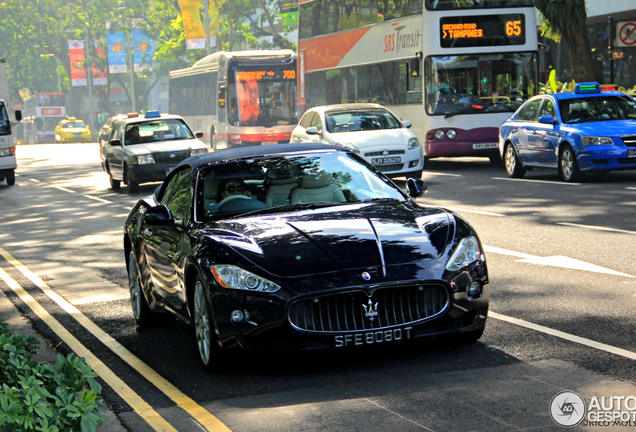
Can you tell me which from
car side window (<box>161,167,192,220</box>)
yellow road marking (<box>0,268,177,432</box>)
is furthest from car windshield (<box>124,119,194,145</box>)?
car side window (<box>161,167,192,220</box>)

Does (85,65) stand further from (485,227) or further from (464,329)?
(464,329)

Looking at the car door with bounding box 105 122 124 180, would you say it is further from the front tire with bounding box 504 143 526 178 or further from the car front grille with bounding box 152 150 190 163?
the front tire with bounding box 504 143 526 178

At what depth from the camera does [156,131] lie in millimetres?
22844

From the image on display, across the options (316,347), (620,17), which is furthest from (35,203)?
(620,17)

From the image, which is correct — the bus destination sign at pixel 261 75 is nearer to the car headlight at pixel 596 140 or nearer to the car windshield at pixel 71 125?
the car headlight at pixel 596 140

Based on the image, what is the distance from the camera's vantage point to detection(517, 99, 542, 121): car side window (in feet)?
61.3

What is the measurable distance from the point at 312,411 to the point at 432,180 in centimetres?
1579

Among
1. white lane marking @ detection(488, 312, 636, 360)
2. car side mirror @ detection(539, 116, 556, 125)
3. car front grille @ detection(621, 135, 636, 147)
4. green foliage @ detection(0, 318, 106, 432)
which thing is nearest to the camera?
green foliage @ detection(0, 318, 106, 432)

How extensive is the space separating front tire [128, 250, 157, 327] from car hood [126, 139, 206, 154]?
13852 mm

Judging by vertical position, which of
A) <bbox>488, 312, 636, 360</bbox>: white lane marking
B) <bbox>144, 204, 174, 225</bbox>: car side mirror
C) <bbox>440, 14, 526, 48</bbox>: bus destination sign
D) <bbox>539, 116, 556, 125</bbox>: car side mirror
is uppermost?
<bbox>440, 14, 526, 48</bbox>: bus destination sign

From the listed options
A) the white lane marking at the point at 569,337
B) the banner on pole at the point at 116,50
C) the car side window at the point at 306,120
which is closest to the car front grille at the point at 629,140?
the car side window at the point at 306,120

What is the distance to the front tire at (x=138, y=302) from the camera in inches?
305

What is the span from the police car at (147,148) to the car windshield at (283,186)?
14.4 m

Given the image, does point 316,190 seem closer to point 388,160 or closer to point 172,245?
point 172,245
